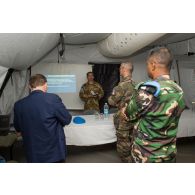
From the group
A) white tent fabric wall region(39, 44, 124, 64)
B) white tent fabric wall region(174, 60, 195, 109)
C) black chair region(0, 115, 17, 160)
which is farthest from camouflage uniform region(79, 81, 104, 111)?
white tent fabric wall region(174, 60, 195, 109)

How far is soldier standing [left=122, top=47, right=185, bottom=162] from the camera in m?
1.50

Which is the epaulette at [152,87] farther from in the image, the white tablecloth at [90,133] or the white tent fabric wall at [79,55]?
the white tent fabric wall at [79,55]

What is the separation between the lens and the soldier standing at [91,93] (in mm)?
5334

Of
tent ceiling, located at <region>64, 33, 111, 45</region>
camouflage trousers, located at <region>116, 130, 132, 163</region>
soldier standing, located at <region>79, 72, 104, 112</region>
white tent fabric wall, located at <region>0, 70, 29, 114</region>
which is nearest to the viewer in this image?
camouflage trousers, located at <region>116, 130, 132, 163</region>

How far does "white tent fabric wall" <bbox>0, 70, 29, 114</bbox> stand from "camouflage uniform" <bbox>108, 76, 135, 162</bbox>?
8.97ft

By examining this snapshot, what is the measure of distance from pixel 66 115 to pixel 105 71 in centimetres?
387

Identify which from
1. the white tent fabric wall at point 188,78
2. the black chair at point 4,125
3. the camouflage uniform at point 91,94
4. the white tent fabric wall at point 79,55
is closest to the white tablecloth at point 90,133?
the black chair at point 4,125

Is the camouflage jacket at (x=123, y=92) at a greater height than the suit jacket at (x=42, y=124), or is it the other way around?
the camouflage jacket at (x=123, y=92)

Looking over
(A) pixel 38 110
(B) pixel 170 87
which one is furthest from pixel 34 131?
(B) pixel 170 87

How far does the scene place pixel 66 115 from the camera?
2.15m

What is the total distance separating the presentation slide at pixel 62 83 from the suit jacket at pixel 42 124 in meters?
3.38

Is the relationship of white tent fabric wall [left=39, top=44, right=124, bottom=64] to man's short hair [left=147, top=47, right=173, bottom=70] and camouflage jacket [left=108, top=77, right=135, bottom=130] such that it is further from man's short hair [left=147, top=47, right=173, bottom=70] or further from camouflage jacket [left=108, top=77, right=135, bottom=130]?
man's short hair [left=147, top=47, right=173, bottom=70]

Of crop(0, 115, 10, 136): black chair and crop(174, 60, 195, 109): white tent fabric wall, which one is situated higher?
crop(174, 60, 195, 109): white tent fabric wall

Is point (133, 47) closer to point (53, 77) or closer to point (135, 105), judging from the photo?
point (53, 77)
